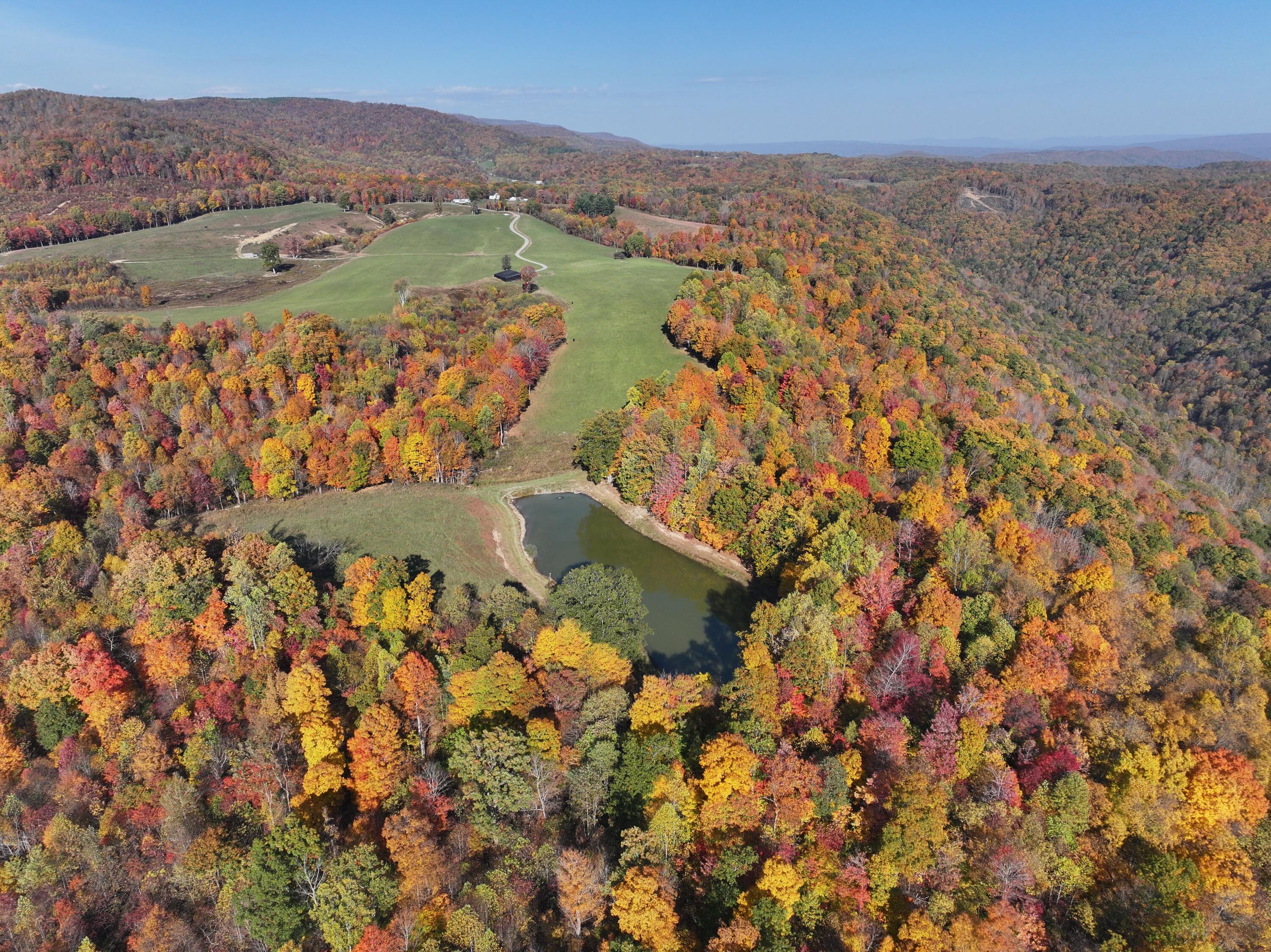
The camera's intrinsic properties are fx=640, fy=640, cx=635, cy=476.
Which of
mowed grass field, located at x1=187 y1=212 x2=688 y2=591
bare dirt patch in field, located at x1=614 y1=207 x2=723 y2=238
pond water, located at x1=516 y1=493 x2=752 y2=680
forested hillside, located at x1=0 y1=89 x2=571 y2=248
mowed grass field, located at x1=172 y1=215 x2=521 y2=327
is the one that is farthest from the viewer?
bare dirt patch in field, located at x1=614 y1=207 x2=723 y2=238

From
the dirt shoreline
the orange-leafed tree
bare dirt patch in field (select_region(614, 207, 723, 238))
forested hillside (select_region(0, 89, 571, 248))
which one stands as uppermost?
forested hillside (select_region(0, 89, 571, 248))

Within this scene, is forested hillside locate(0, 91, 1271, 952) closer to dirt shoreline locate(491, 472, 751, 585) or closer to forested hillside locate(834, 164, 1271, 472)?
dirt shoreline locate(491, 472, 751, 585)

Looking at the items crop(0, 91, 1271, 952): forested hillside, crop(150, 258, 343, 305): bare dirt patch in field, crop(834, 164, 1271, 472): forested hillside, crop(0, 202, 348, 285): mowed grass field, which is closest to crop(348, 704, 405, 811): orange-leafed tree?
crop(0, 91, 1271, 952): forested hillside

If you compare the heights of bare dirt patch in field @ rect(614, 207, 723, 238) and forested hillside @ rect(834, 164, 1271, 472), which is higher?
bare dirt patch in field @ rect(614, 207, 723, 238)

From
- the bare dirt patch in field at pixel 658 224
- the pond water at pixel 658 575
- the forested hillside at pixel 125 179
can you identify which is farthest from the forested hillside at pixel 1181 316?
the forested hillside at pixel 125 179

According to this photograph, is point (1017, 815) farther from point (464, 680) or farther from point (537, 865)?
point (464, 680)

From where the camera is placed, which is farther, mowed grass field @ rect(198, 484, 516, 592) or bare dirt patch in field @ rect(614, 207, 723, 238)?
bare dirt patch in field @ rect(614, 207, 723, 238)

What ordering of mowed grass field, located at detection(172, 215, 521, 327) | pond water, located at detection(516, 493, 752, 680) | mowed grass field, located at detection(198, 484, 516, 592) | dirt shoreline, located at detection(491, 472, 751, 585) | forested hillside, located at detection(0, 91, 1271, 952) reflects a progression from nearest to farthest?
1. forested hillside, located at detection(0, 91, 1271, 952)
2. pond water, located at detection(516, 493, 752, 680)
3. mowed grass field, located at detection(198, 484, 516, 592)
4. dirt shoreline, located at detection(491, 472, 751, 585)
5. mowed grass field, located at detection(172, 215, 521, 327)
